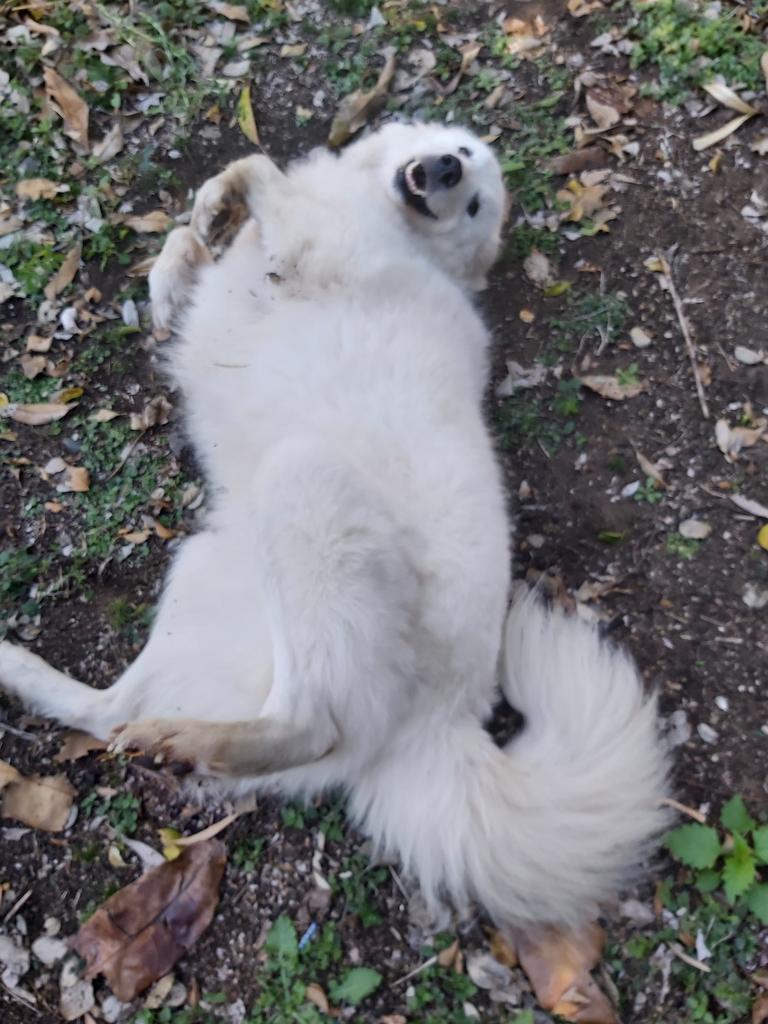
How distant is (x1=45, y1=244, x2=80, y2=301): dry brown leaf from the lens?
352cm

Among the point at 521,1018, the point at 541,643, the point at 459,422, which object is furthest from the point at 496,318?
the point at 521,1018

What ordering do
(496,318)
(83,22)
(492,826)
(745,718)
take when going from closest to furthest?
1. (492,826)
2. (745,718)
3. (496,318)
4. (83,22)

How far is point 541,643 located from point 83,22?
338cm

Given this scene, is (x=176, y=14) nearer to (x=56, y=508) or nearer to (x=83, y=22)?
(x=83, y=22)

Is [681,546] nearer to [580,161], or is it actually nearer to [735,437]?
[735,437]

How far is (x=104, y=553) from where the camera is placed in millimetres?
3129

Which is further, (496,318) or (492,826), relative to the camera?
(496,318)

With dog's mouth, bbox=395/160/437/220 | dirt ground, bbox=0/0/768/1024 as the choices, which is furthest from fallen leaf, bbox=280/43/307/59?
dog's mouth, bbox=395/160/437/220

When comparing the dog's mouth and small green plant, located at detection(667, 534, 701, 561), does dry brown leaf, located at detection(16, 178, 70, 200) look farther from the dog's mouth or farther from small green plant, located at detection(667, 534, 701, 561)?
small green plant, located at detection(667, 534, 701, 561)

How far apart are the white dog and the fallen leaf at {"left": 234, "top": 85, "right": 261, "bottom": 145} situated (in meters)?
0.80

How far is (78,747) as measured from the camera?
2.82 m

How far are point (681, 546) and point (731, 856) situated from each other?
1.05m

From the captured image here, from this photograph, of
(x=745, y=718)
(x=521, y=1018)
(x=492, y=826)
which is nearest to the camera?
(x=492, y=826)

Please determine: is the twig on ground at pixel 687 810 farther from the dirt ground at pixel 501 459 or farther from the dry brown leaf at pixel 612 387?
the dry brown leaf at pixel 612 387
